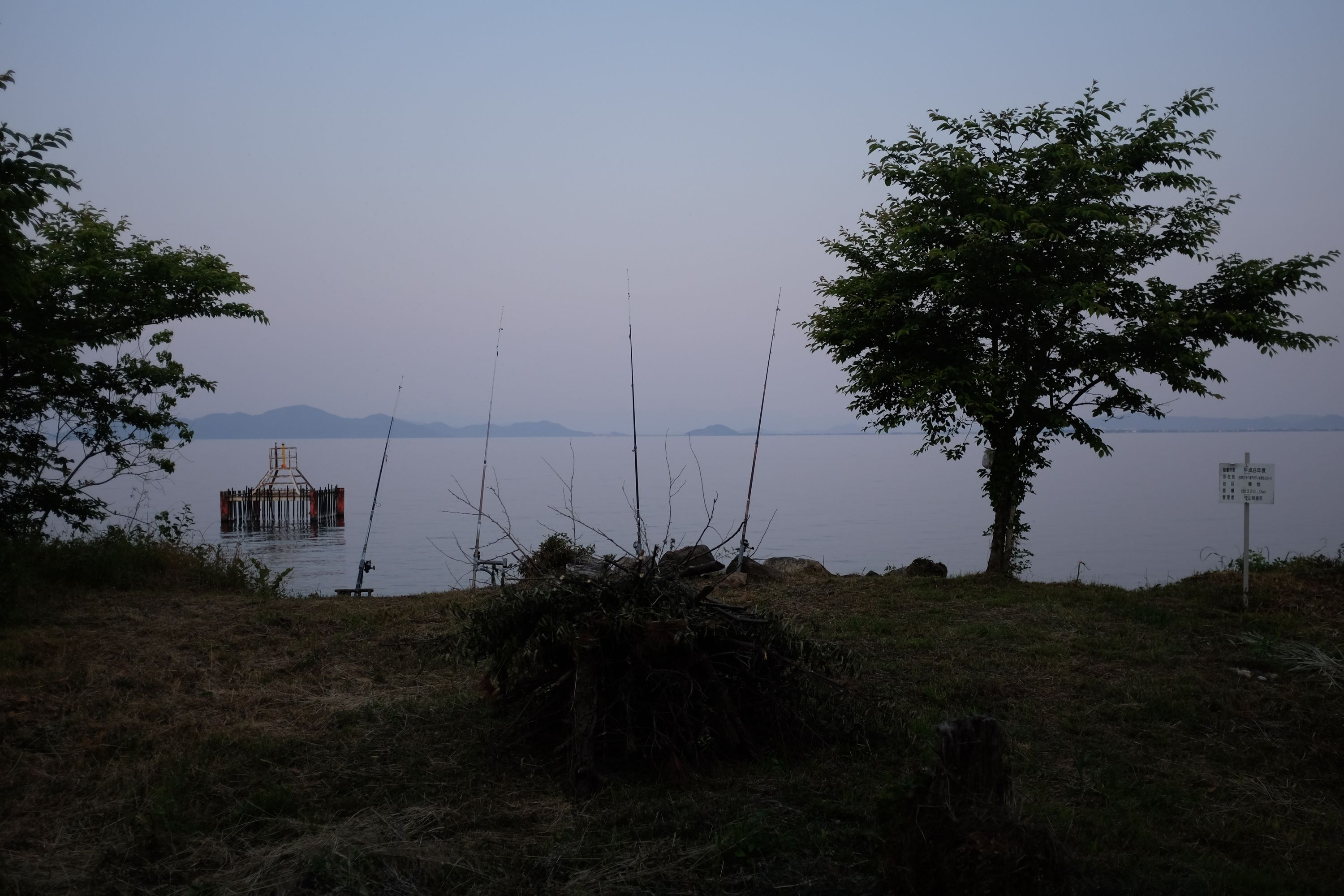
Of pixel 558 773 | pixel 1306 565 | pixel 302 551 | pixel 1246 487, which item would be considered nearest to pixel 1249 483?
pixel 1246 487

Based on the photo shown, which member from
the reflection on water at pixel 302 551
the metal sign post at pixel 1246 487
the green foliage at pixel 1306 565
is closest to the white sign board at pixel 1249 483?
the metal sign post at pixel 1246 487

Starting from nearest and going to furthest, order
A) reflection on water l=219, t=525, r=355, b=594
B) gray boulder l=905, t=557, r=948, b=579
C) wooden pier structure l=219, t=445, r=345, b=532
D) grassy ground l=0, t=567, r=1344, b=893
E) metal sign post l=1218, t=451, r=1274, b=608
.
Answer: grassy ground l=0, t=567, r=1344, b=893, metal sign post l=1218, t=451, r=1274, b=608, gray boulder l=905, t=557, r=948, b=579, reflection on water l=219, t=525, r=355, b=594, wooden pier structure l=219, t=445, r=345, b=532

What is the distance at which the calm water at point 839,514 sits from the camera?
23.1 metres

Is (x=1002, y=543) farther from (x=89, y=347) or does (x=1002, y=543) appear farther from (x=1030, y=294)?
(x=89, y=347)

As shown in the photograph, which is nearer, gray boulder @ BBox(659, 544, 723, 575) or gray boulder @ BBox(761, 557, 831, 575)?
gray boulder @ BBox(659, 544, 723, 575)

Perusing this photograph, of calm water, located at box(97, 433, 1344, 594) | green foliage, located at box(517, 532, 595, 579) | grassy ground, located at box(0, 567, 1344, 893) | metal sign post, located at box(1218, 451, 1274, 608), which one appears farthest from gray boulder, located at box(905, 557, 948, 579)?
green foliage, located at box(517, 532, 595, 579)

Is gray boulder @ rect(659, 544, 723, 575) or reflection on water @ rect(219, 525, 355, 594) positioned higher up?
gray boulder @ rect(659, 544, 723, 575)

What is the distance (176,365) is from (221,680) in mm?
6420

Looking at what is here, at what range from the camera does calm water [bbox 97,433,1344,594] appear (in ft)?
75.9

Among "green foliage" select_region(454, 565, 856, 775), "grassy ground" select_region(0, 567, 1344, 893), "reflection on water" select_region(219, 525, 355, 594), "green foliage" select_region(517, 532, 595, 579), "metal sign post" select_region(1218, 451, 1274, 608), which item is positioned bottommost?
"reflection on water" select_region(219, 525, 355, 594)

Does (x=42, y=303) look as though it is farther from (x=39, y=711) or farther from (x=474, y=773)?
(x=474, y=773)

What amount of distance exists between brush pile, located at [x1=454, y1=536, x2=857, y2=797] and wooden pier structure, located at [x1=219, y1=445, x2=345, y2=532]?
30969 mm

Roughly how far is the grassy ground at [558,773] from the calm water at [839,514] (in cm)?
247

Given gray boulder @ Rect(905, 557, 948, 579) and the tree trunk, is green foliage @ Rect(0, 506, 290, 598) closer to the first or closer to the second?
gray boulder @ Rect(905, 557, 948, 579)
